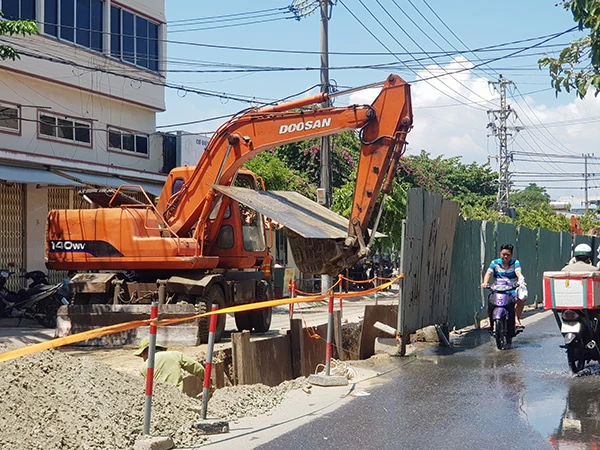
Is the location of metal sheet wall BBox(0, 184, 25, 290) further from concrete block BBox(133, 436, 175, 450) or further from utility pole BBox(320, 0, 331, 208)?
concrete block BBox(133, 436, 175, 450)

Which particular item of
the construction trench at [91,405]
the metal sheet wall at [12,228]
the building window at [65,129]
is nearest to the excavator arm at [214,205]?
the construction trench at [91,405]

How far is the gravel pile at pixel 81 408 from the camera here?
6.70 m

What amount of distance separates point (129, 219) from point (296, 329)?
3.76 m

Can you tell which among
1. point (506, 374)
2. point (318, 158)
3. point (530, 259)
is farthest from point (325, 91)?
point (318, 158)

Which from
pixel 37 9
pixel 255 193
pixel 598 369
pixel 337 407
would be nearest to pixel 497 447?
pixel 337 407

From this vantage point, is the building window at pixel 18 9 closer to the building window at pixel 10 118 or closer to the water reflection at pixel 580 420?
the building window at pixel 10 118

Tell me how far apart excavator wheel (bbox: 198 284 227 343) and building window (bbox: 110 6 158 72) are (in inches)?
487

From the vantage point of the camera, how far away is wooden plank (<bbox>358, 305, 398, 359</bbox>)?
14.0 m

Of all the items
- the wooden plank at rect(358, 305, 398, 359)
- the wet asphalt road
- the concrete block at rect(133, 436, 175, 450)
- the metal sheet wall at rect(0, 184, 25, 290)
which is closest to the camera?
the concrete block at rect(133, 436, 175, 450)

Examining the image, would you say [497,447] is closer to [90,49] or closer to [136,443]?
[136,443]

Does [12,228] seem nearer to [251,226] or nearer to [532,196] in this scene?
[251,226]

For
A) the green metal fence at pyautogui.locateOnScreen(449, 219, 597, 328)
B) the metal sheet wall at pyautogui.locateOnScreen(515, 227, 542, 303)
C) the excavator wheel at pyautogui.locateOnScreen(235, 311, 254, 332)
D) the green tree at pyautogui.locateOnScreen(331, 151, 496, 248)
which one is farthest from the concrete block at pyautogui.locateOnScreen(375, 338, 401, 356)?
the green tree at pyautogui.locateOnScreen(331, 151, 496, 248)

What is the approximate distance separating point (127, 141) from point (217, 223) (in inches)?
441

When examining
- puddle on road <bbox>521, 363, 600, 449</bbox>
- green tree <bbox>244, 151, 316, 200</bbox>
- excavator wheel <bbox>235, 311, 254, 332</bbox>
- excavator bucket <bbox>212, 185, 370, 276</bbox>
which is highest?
green tree <bbox>244, 151, 316, 200</bbox>
